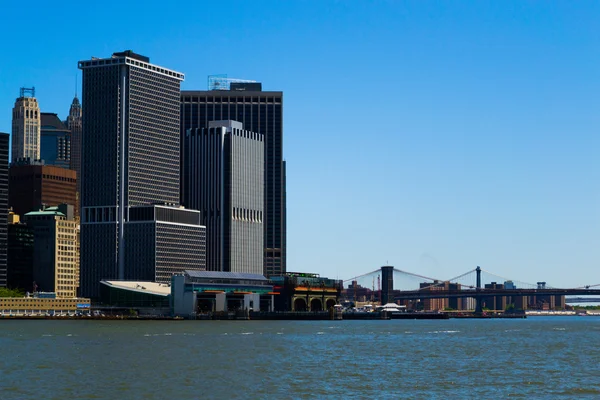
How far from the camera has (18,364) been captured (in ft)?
327

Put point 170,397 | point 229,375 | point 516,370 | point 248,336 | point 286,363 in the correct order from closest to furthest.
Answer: point 170,397 < point 229,375 < point 516,370 < point 286,363 < point 248,336

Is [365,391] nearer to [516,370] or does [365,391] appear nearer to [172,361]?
[516,370]

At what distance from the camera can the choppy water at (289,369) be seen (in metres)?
78.2

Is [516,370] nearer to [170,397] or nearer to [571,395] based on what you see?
[571,395]

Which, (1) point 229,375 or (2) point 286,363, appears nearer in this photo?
(1) point 229,375

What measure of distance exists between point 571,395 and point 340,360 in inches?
1381

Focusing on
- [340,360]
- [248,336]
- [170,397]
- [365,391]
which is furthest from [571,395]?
[248,336]

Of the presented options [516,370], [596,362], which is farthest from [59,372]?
[596,362]

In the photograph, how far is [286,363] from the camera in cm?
10319

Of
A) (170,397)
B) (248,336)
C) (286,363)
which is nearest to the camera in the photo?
(170,397)

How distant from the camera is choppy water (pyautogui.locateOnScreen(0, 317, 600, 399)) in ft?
257

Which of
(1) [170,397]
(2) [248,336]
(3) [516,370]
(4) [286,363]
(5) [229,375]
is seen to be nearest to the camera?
(1) [170,397]

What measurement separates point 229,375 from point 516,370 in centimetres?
2564

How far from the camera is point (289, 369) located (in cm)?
9650
